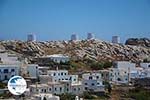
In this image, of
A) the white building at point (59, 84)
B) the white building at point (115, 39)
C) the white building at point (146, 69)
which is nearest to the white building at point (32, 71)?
the white building at point (59, 84)

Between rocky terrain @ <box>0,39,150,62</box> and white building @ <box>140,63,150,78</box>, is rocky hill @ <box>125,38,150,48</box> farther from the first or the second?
white building @ <box>140,63,150,78</box>

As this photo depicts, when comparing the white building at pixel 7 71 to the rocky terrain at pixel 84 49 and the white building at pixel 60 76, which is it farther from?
the rocky terrain at pixel 84 49

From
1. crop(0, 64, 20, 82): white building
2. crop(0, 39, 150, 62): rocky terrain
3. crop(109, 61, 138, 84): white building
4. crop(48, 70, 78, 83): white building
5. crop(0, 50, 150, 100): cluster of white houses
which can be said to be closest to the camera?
crop(0, 50, 150, 100): cluster of white houses

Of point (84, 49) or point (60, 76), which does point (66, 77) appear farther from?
point (84, 49)

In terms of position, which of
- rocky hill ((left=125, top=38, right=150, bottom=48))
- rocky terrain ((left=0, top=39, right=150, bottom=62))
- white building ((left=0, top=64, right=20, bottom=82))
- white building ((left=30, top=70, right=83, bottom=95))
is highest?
rocky hill ((left=125, top=38, right=150, bottom=48))

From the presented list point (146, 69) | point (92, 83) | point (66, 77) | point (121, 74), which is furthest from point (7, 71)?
point (146, 69)

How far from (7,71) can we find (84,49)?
503 cm

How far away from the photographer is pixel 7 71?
7844 millimetres

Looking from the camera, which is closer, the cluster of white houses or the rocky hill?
the cluster of white houses

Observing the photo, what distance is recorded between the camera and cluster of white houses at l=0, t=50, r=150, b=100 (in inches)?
282

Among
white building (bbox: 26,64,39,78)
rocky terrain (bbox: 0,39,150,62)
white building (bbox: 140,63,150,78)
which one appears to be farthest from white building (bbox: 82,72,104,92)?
rocky terrain (bbox: 0,39,150,62)

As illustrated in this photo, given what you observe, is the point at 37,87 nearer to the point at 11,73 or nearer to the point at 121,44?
the point at 11,73

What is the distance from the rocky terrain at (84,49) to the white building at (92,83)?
11.0 feet

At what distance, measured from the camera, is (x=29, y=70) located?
8.26m
